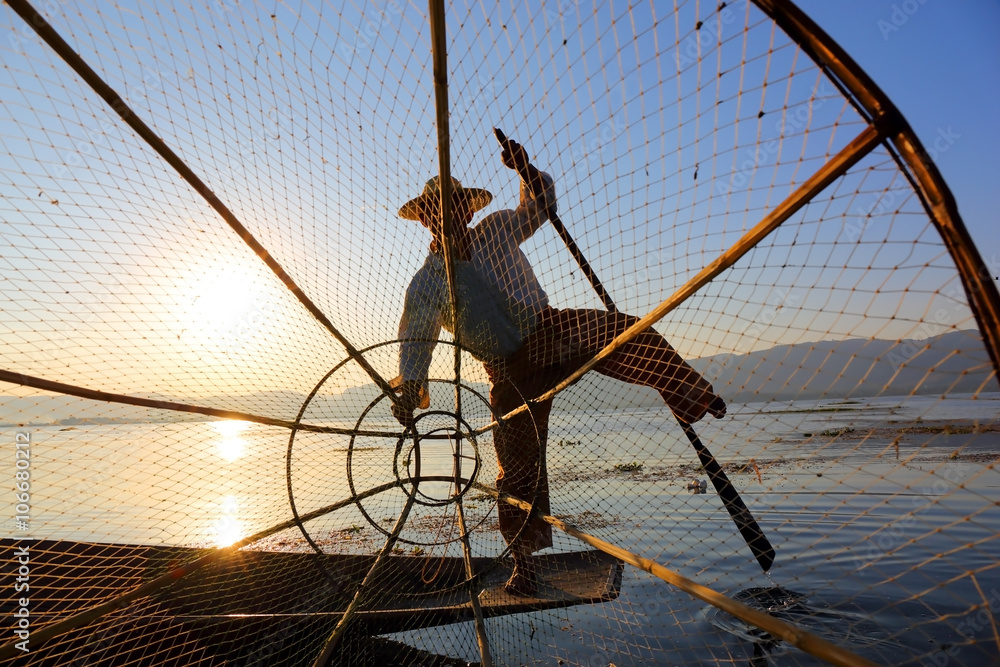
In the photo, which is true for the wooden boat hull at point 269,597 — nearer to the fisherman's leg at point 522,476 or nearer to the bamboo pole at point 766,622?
the fisherman's leg at point 522,476

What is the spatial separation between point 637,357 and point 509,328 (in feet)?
3.10

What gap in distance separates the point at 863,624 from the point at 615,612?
57.2 inches

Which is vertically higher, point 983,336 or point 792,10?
point 792,10

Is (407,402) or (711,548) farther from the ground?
(407,402)

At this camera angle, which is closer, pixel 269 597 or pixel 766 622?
pixel 766 622

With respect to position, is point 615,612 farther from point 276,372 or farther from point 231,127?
point 231,127

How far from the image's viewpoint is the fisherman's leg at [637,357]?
2920mm

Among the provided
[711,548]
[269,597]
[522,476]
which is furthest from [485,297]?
[269,597]

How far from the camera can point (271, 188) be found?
312cm

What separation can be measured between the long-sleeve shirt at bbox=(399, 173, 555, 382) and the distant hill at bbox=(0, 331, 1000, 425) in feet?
1.77

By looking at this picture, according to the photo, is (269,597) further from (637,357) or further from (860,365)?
(860,365)

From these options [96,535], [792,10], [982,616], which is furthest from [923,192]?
[96,535]

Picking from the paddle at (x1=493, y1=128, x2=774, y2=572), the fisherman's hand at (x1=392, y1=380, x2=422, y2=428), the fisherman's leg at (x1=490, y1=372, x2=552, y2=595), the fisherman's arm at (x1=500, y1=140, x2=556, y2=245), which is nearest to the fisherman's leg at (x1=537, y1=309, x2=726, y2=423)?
the paddle at (x1=493, y1=128, x2=774, y2=572)

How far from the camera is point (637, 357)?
9.88 ft
